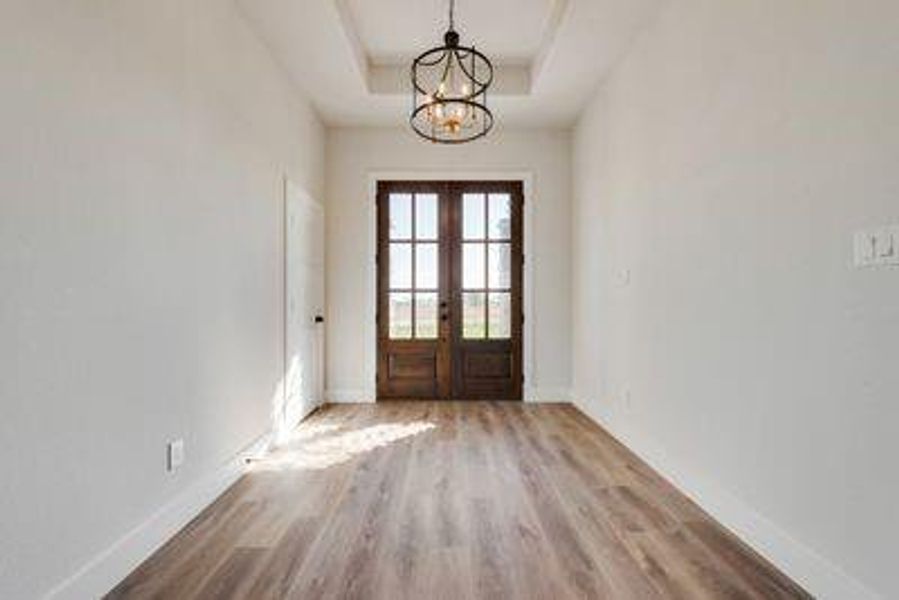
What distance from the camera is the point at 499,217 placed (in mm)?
5918

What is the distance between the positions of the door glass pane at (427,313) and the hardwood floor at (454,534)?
2.02 m

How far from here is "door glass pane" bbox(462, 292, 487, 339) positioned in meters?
5.89

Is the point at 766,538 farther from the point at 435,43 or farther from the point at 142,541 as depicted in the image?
the point at 435,43

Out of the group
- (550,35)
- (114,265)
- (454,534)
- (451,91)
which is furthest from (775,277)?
(451,91)

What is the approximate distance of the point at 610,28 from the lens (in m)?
3.78

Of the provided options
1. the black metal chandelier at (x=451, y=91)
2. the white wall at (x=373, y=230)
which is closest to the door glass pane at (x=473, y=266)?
the white wall at (x=373, y=230)

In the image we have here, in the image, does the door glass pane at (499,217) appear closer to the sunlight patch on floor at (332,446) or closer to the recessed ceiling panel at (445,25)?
the recessed ceiling panel at (445,25)

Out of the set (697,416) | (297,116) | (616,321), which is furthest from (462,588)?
(297,116)

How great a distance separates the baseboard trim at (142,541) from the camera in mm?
1886

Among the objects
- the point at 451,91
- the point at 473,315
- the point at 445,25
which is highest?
the point at 445,25

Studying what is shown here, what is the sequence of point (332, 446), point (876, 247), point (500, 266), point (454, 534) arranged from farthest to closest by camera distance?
point (500, 266) < point (332, 446) < point (454, 534) < point (876, 247)

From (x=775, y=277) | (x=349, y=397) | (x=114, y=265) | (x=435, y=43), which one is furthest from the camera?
(x=349, y=397)

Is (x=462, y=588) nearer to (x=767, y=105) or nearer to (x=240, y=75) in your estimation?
(x=767, y=105)

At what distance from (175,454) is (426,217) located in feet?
12.6
